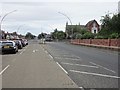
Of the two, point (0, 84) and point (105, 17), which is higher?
point (105, 17)

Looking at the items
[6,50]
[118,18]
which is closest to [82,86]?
[6,50]

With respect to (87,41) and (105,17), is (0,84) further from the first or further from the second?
(105,17)

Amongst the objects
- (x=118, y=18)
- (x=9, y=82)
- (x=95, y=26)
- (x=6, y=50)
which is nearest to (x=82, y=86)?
(x=9, y=82)

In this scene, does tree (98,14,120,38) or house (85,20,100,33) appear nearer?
tree (98,14,120,38)

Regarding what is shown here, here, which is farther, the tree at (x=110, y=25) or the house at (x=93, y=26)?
the house at (x=93, y=26)

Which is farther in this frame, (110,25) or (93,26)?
Answer: (93,26)

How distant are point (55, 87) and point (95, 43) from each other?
5304cm

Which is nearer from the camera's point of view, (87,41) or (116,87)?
(116,87)

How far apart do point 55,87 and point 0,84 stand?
6.94ft

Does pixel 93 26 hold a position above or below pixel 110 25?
above

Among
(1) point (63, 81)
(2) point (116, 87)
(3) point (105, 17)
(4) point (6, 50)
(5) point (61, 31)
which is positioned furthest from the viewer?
(5) point (61, 31)

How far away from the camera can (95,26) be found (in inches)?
6230

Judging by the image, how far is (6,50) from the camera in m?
36.0

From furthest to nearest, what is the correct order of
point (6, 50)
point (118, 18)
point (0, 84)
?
point (118, 18)
point (6, 50)
point (0, 84)
